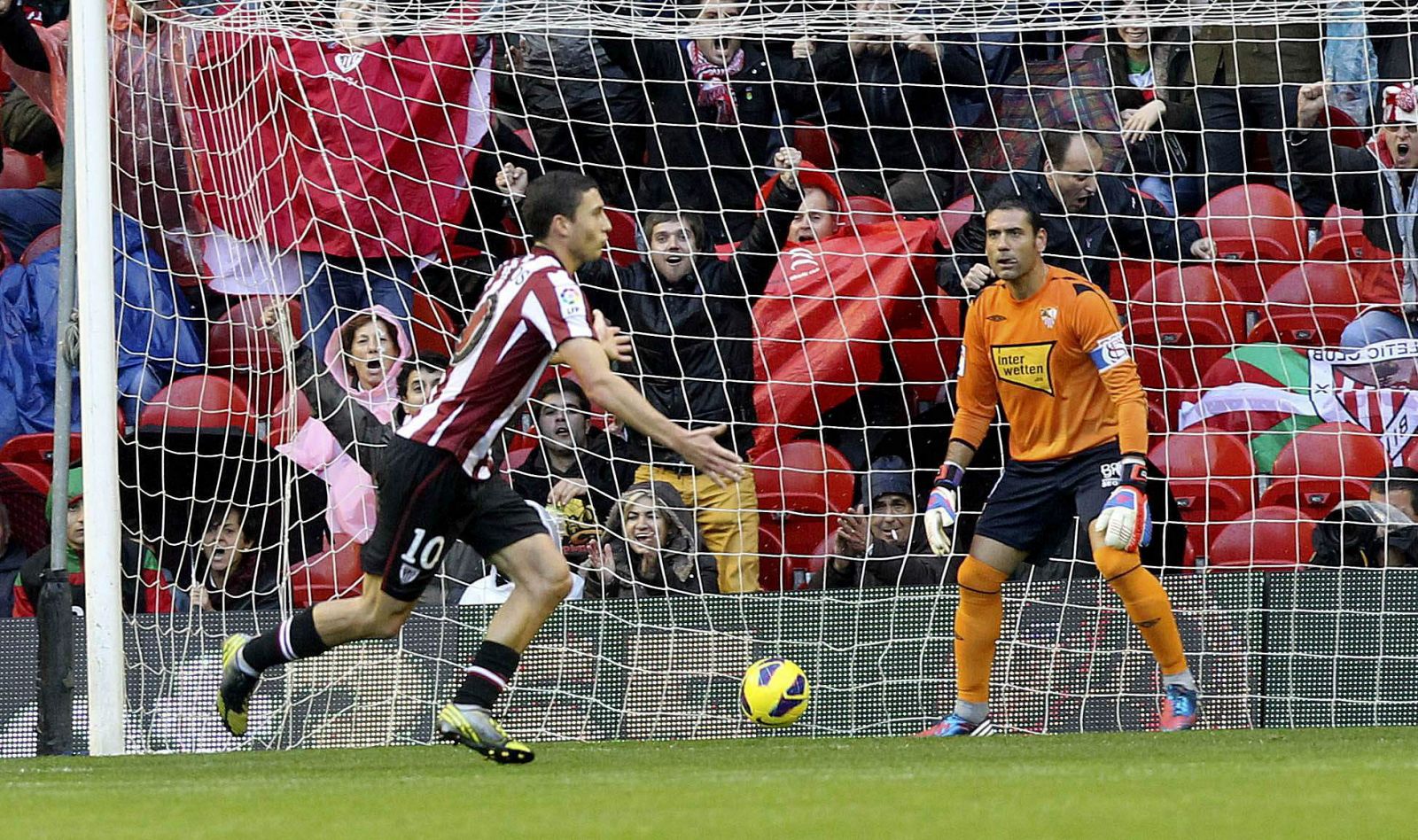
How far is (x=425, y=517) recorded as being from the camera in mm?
5488

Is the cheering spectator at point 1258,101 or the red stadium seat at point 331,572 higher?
the cheering spectator at point 1258,101

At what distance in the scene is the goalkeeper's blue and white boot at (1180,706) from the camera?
6.52m

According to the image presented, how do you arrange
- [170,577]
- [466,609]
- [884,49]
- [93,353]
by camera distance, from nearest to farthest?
[93,353], [466,609], [170,577], [884,49]

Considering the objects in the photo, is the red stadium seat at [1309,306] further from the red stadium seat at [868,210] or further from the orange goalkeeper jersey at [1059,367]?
the orange goalkeeper jersey at [1059,367]

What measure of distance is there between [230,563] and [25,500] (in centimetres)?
124

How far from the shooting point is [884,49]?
8812mm

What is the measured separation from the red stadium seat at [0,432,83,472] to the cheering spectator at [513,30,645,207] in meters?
2.63

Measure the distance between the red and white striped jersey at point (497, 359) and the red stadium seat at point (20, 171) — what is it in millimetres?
4762

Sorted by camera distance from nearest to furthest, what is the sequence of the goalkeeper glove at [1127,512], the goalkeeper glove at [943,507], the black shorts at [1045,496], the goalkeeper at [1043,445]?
the goalkeeper glove at [1127,512]
the goalkeeper at [1043,445]
the black shorts at [1045,496]
the goalkeeper glove at [943,507]

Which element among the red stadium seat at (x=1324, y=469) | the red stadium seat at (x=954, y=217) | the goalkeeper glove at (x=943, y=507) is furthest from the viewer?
the red stadium seat at (x=954, y=217)

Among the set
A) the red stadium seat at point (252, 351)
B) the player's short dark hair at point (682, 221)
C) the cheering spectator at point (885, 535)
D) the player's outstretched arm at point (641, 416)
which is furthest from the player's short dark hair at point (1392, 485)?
the red stadium seat at point (252, 351)

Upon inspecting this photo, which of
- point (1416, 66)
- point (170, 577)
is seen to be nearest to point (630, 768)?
point (170, 577)

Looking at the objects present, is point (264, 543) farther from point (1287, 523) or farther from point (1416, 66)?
point (1416, 66)

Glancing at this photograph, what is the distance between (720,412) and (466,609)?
140cm
